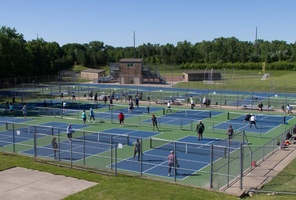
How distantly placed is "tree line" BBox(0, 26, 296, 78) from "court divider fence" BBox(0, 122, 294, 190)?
185ft

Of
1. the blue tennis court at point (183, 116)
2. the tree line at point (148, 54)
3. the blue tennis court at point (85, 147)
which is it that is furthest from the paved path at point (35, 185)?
the tree line at point (148, 54)

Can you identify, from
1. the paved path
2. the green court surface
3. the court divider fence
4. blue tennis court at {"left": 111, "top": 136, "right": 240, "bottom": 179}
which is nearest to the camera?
the paved path

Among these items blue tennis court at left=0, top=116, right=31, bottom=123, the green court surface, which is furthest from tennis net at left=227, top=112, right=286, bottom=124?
blue tennis court at left=0, top=116, right=31, bottom=123

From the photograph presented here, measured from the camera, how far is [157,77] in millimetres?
83312

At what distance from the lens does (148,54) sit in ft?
559

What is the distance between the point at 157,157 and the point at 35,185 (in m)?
9.00

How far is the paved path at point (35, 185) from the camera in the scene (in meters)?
14.7

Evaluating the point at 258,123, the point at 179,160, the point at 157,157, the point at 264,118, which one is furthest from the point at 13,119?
the point at 264,118

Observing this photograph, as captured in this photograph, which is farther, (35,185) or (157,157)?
(157,157)

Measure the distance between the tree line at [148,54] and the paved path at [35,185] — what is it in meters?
65.0

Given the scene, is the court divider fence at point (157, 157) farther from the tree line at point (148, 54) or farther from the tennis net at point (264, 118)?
the tree line at point (148, 54)

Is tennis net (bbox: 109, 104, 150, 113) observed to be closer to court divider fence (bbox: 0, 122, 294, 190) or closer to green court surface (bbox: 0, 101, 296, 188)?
green court surface (bbox: 0, 101, 296, 188)

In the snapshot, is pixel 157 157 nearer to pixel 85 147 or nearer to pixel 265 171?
pixel 85 147

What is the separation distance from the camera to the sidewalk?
16.5 m
